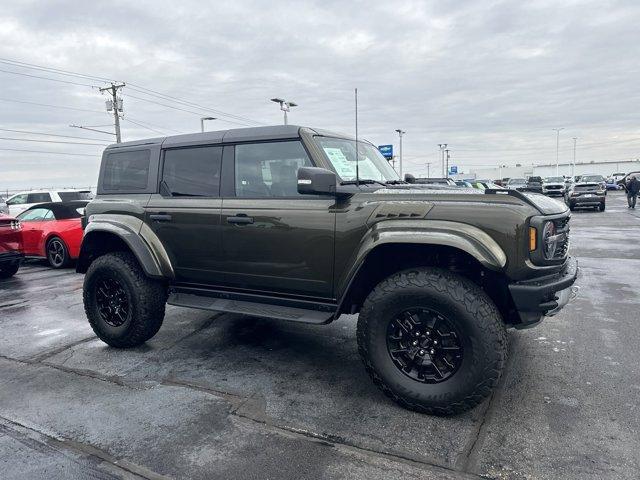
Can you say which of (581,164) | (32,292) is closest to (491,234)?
(32,292)

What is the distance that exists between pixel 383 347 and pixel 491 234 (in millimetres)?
1059

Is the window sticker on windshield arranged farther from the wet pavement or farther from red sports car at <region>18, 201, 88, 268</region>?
red sports car at <region>18, 201, 88, 268</region>

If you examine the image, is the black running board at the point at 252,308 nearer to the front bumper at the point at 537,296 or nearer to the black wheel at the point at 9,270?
the front bumper at the point at 537,296

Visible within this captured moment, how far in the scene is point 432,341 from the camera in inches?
127

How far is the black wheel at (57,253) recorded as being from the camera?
9.80 meters

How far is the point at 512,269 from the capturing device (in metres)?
3.01

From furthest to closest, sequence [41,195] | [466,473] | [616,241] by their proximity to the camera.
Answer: [41,195] → [616,241] → [466,473]

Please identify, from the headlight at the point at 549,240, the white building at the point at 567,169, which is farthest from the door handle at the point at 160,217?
the white building at the point at 567,169

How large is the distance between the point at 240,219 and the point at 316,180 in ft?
3.05

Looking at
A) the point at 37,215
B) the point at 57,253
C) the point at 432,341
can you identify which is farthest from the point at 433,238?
the point at 37,215

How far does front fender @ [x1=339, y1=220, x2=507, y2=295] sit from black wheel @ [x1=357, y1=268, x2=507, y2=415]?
239 mm

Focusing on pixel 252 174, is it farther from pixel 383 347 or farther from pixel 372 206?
pixel 383 347

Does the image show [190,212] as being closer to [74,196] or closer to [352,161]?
[352,161]

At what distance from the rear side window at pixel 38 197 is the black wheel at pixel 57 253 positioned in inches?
317
